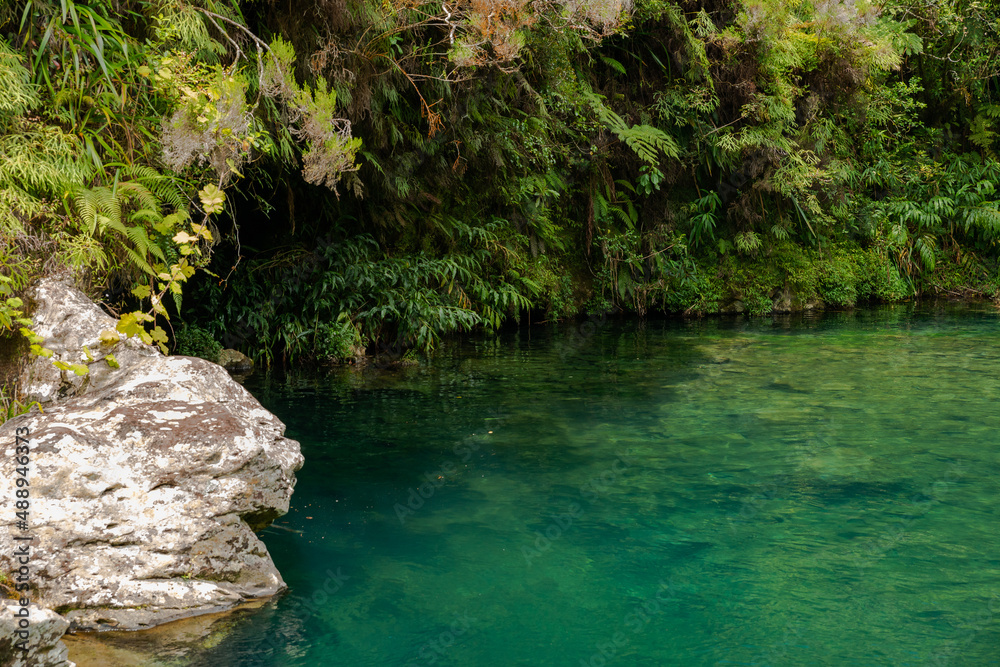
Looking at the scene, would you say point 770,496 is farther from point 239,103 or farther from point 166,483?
→ point 239,103

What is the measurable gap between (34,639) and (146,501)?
85cm

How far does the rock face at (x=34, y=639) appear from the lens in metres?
2.77

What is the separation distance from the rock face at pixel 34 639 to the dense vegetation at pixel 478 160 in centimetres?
174

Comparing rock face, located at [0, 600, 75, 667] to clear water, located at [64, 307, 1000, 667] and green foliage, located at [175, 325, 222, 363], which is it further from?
green foliage, located at [175, 325, 222, 363]

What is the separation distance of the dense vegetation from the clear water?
1.73m

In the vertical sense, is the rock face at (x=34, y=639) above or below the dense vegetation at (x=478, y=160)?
below

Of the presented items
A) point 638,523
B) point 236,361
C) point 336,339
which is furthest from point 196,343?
point 638,523

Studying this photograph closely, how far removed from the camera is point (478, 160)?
34.3ft

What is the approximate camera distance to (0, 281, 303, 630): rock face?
344 cm

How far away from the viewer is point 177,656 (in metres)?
3.22

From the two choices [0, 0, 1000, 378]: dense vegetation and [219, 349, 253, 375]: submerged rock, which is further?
[219, 349, 253, 375]: submerged rock

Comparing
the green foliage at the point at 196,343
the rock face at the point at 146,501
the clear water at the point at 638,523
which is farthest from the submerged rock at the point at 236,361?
the rock face at the point at 146,501

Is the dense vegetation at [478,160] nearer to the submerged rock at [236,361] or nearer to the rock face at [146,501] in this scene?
the submerged rock at [236,361]

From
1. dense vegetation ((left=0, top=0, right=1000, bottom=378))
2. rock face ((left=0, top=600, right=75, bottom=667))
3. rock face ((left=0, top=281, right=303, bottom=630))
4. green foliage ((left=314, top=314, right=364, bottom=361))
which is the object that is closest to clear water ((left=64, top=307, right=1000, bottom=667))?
rock face ((left=0, top=281, right=303, bottom=630))
